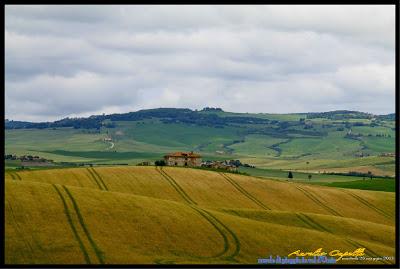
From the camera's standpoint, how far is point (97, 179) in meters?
106

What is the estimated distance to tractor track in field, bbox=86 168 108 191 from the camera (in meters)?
99.5

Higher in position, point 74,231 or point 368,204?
point 74,231

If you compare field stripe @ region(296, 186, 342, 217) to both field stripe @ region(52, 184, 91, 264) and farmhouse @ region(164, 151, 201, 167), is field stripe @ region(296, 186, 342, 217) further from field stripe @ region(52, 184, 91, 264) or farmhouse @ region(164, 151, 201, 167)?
farmhouse @ region(164, 151, 201, 167)

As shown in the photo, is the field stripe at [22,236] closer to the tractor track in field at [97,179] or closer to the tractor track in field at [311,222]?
the tractor track in field at [311,222]

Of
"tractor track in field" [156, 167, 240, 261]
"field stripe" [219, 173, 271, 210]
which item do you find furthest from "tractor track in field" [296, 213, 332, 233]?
"field stripe" [219, 173, 271, 210]

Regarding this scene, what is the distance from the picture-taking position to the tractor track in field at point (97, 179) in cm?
9949

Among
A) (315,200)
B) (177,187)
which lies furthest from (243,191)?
(315,200)

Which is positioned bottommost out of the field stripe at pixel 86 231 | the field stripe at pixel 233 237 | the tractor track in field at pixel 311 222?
the tractor track in field at pixel 311 222

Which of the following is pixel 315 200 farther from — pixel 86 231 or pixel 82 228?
pixel 86 231

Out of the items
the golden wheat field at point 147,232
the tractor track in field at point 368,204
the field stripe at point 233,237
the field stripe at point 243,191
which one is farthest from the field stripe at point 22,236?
the tractor track in field at point 368,204
